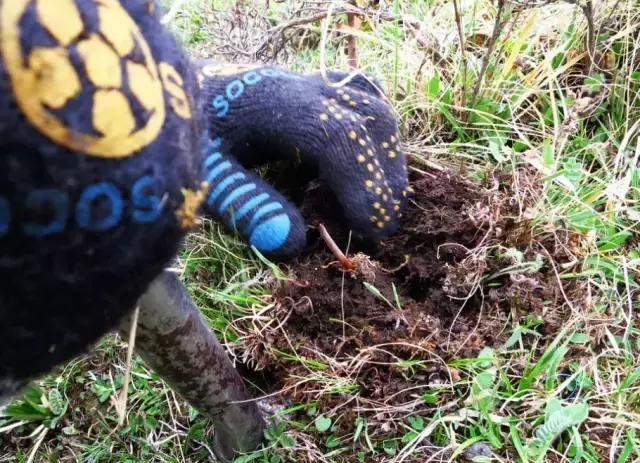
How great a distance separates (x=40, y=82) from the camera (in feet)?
1.17

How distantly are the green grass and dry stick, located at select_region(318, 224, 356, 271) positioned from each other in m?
0.10

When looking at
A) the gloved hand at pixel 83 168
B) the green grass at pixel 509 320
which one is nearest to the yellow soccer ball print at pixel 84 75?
the gloved hand at pixel 83 168

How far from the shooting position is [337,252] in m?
1.12

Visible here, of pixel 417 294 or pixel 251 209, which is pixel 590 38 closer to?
pixel 417 294

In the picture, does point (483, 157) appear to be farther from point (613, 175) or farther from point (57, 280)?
point (57, 280)

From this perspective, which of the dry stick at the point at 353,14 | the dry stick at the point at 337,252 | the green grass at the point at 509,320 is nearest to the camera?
the green grass at the point at 509,320

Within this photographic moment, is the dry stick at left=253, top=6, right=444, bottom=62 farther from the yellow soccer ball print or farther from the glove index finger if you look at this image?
the yellow soccer ball print

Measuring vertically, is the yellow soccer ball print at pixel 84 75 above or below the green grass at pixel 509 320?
above

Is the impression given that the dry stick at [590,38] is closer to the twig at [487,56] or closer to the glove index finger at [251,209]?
the twig at [487,56]

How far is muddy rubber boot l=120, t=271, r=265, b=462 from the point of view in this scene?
637mm

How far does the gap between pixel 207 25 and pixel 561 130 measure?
0.92m

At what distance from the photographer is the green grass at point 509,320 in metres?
0.97

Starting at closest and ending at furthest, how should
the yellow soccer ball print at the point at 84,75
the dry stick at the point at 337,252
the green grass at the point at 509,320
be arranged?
the yellow soccer ball print at the point at 84,75 → the green grass at the point at 509,320 → the dry stick at the point at 337,252

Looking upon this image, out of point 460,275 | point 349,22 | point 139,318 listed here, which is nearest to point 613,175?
point 460,275
